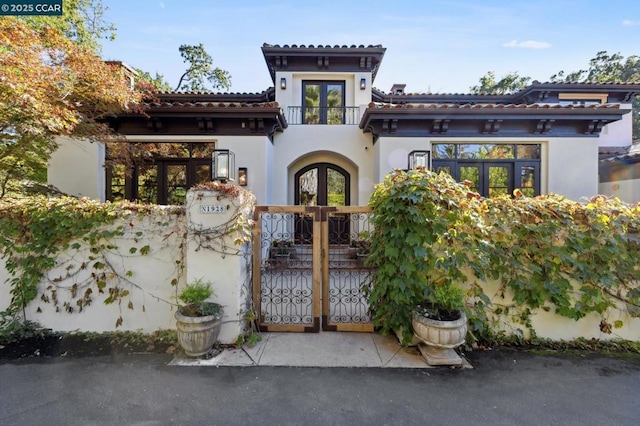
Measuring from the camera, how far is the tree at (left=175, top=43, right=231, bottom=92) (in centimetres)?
1941

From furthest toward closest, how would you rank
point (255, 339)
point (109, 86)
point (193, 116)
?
point (193, 116), point (109, 86), point (255, 339)

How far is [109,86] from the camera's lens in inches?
208

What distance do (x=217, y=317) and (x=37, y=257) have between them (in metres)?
2.75

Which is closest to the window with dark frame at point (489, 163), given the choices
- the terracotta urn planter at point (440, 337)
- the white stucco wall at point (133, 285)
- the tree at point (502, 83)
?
the terracotta urn planter at point (440, 337)

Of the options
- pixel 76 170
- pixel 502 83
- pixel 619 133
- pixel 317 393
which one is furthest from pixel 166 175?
pixel 502 83

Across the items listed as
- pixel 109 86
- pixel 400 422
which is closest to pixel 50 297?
pixel 109 86

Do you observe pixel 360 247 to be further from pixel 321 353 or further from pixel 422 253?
pixel 321 353

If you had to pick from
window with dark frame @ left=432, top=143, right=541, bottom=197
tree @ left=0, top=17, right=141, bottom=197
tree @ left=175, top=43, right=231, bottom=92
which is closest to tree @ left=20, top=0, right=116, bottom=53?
tree @ left=175, top=43, right=231, bottom=92

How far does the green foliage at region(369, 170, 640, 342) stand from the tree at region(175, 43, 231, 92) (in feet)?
65.6

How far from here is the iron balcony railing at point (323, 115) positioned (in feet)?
28.2

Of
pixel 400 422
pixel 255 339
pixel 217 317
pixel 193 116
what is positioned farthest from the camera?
pixel 193 116

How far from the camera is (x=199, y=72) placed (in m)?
19.5

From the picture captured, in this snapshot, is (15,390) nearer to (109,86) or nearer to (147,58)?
(109,86)

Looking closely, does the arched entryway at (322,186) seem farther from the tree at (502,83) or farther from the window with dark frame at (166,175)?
the tree at (502,83)
